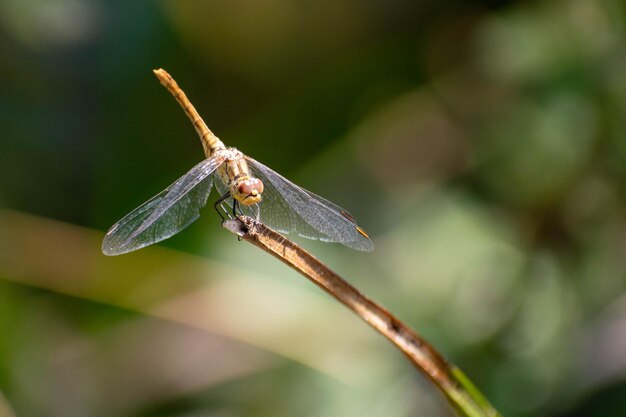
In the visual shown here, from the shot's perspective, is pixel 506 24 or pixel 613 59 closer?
pixel 613 59

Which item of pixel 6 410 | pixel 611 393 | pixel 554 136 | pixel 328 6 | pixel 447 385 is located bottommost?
pixel 611 393

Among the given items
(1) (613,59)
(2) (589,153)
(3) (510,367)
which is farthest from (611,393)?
(1) (613,59)

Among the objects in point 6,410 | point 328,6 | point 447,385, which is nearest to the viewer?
point 447,385

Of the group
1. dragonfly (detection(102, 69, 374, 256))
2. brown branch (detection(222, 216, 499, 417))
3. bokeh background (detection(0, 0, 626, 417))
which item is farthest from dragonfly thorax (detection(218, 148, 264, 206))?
bokeh background (detection(0, 0, 626, 417))

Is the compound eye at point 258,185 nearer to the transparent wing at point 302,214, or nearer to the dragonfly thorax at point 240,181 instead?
the dragonfly thorax at point 240,181

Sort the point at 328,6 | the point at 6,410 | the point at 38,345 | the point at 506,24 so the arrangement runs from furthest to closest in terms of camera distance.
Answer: the point at 328,6 < the point at 506,24 < the point at 38,345 < the point at 6,410

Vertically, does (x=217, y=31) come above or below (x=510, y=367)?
above

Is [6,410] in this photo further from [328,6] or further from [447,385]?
[328,6]
